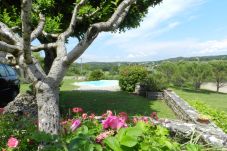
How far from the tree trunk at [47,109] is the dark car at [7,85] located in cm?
936

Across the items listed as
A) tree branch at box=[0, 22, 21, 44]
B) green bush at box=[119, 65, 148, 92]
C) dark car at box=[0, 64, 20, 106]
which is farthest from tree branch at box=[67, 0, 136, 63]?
green bush at box=[119, 65, 148, 92]

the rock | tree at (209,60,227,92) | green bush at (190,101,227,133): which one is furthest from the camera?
tree at (209,60,227,92)

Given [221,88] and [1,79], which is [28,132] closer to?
[1,79]

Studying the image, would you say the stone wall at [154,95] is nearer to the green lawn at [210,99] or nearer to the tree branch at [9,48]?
the green lawn at [210,99]

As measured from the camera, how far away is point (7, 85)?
46.7 ft

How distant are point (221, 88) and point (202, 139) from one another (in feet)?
119

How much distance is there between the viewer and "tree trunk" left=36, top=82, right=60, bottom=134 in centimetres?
452

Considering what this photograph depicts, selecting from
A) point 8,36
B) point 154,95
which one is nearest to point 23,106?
point 8,36

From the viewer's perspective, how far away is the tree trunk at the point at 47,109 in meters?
4.52

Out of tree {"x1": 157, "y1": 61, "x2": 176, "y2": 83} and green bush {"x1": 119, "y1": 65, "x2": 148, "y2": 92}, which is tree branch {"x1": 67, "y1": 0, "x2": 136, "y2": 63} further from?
tree {"x1": 157, "y1": 61, "x2": 176, "y2": 83}

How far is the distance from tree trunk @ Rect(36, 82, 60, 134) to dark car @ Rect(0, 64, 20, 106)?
936 cm

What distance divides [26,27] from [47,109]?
3.42 feet

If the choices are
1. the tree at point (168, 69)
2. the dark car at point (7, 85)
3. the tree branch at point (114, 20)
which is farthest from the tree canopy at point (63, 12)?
the tree at point (168, 69)

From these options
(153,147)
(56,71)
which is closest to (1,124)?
(56,71)
